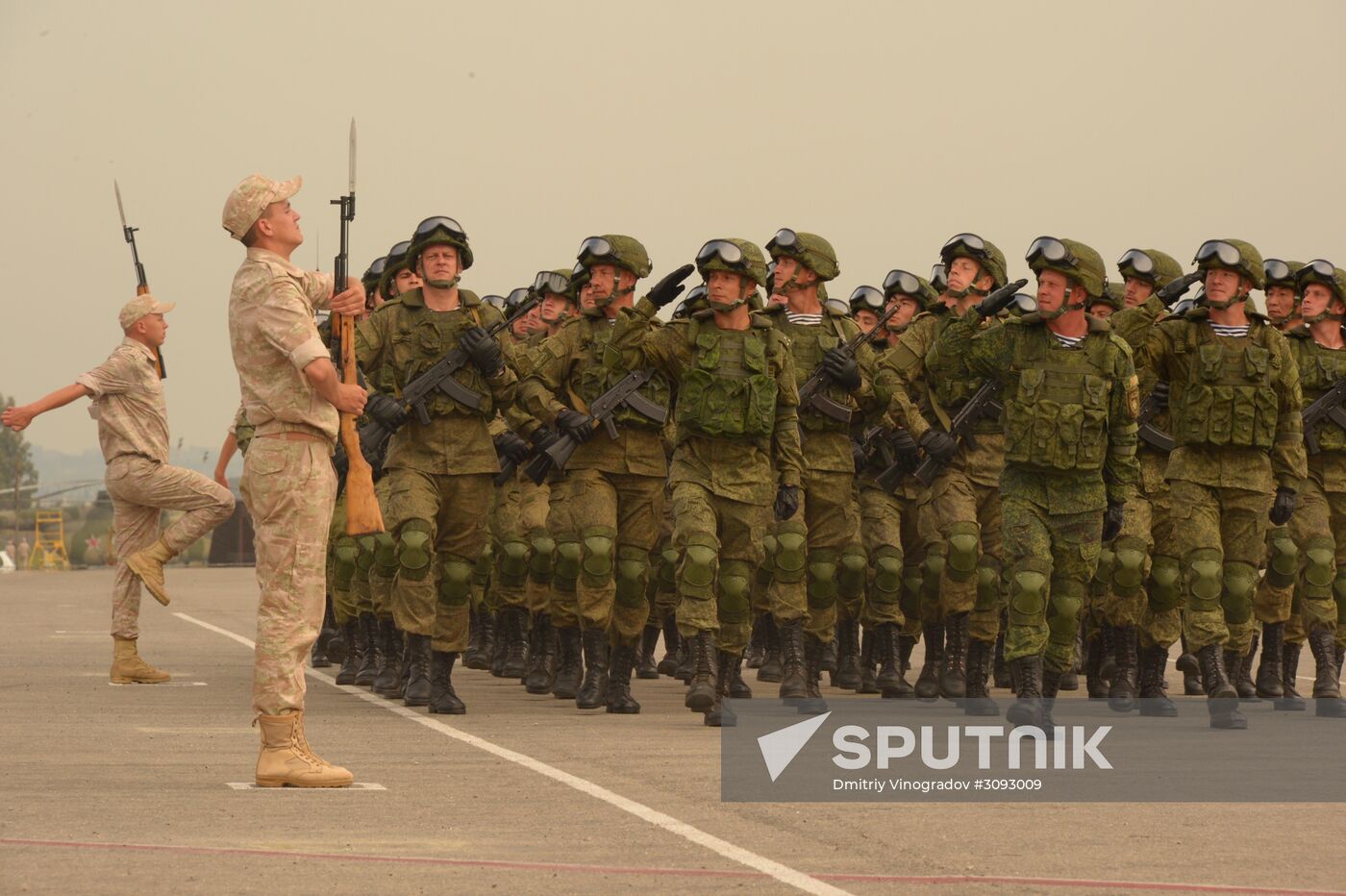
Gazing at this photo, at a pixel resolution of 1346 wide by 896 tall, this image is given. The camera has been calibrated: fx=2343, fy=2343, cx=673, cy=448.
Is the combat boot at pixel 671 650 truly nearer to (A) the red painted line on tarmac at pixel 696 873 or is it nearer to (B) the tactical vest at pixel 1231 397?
(B) the tactical vest at pixel 1231 397

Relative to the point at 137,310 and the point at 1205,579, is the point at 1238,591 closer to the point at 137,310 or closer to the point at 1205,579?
the point at 1205,579

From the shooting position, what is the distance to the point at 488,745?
1055cm

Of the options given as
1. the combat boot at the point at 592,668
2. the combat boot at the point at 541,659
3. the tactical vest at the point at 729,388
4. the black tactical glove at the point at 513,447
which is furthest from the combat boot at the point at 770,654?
the tactical vest at the point at 729,388

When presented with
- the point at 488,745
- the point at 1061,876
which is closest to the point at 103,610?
the point at 488,745

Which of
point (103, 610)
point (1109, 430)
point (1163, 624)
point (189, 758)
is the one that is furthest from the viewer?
point (103, 610)

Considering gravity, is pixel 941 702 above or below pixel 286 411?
below

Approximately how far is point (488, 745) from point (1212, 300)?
183 inches

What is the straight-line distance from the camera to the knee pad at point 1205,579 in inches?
480

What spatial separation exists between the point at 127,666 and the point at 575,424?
3765 millimetres

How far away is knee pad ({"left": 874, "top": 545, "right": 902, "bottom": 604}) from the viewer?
Answer: 13.6 metres

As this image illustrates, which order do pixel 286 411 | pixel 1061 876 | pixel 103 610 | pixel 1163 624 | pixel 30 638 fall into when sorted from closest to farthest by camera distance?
pixel 1061 876 → pixel 286 411 → pixel 1163 624 → pixel 30 638 → pixel 103 610

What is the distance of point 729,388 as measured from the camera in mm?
11812

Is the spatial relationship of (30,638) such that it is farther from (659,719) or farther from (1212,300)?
(1212,300)

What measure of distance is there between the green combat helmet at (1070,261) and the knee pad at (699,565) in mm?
2033
